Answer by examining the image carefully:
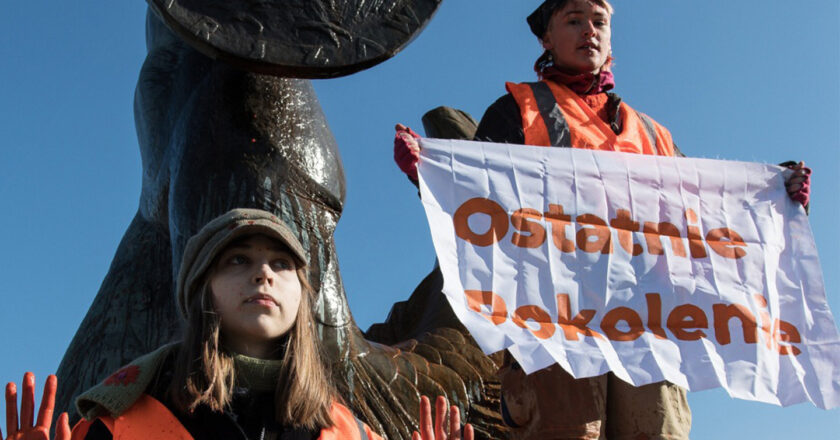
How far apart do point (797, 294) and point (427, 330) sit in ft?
6.30

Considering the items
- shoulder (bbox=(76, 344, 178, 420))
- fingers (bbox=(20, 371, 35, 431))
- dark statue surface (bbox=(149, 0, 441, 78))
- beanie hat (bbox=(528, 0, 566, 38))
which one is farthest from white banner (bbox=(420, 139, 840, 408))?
fingers (bbox=(20, 371, 35, 431))

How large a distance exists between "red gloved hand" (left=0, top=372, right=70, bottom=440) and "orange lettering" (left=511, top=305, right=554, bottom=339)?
171 cm

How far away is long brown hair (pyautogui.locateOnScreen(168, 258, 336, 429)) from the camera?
2.69m

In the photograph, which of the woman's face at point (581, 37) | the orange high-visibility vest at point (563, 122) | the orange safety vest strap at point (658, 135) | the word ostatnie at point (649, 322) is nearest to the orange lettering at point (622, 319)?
the word ostatnie at point (649, 322)

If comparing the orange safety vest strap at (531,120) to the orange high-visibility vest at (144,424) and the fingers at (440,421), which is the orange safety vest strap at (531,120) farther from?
the orange high-visibility vest at (144,424)

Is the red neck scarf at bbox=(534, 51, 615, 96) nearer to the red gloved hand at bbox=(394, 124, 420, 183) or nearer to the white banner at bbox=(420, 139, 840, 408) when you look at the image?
the white banner at bbox=(420, 139, 840, 408)

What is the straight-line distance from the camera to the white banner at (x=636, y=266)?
388 centimetres

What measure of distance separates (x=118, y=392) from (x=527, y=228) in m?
1.87

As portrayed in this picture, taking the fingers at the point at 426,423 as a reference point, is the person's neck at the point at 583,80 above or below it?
above

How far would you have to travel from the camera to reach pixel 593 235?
4203 mm

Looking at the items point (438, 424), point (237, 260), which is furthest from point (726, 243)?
point (237, 260)

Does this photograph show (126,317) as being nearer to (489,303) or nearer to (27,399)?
(489,303)

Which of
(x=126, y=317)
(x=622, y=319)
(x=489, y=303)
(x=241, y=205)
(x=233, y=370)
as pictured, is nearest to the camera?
(x=233, y=370)

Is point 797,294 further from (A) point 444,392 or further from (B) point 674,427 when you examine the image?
(A) point 444,392
